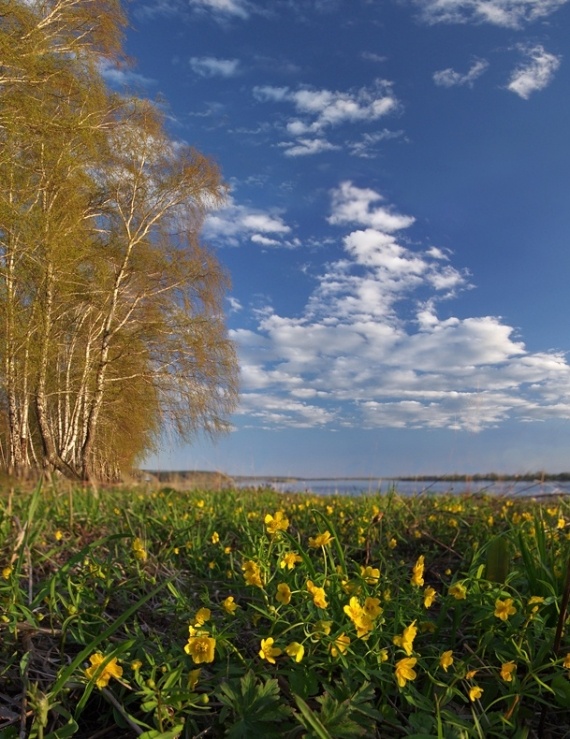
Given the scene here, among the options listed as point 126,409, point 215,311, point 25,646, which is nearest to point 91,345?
point 126,409

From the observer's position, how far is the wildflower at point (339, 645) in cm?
127

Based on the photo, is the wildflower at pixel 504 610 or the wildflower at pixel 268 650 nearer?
the wildflower at pixel 268 650

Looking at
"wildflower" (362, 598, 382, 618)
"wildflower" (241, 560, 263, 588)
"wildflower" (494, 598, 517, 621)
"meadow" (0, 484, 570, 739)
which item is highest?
"wildflower" (241, 560, 263, 588)

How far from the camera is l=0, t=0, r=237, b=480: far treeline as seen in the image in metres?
12.4

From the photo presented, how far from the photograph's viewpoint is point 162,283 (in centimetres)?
1716

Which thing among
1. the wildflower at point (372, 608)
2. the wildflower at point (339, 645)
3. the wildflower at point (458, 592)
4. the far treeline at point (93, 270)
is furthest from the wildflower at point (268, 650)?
the far treeline at point (93, 270)

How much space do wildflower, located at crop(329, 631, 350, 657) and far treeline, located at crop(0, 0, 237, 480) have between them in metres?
11.4

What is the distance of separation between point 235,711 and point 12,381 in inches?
508

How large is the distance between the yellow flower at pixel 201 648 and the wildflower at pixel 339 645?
0.83 feet

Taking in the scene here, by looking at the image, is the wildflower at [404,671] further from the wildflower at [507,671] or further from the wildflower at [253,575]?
the wildflower at [253,575]

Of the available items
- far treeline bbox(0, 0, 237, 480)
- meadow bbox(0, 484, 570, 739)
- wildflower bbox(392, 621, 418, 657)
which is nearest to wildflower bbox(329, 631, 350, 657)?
meadow bbox(0, 484, 570, 739)

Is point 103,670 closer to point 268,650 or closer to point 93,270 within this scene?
point 268,650

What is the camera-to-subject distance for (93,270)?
16234 millimetres

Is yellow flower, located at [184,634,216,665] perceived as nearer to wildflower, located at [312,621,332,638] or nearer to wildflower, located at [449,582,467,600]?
wildflower, located at [312,621,332,638]
